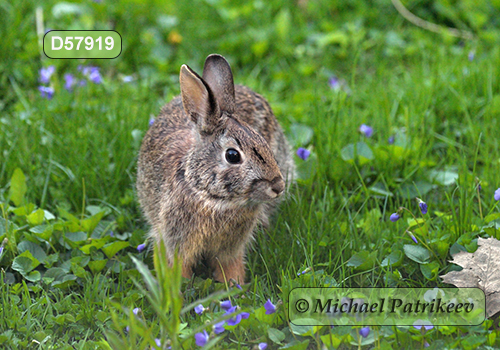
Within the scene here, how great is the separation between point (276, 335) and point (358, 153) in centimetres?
211

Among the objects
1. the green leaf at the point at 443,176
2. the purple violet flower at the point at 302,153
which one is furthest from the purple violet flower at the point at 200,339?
the green leaf at the point at 443,176

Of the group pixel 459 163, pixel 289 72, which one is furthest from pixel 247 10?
pixel 459 163

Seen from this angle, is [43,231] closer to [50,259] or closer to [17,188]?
[50,259]

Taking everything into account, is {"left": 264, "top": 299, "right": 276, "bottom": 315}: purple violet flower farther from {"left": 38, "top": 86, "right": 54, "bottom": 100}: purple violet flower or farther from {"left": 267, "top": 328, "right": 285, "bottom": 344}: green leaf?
{"left": 38, "top": 86, "right": 54, "bottom": 100}: purple violet flower

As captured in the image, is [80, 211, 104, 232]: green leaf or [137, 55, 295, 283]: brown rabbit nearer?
[137, 55, 295, 283]: brown rabbit

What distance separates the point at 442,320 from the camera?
3420mm

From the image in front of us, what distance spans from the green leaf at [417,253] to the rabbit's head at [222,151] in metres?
0.94

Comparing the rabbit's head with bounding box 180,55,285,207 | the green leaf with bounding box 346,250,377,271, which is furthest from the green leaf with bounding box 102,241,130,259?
the green leaf with bounding box 346,250,377,271

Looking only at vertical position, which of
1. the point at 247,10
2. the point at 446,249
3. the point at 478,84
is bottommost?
the point at 446,249

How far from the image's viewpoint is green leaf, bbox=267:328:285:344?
336 cm

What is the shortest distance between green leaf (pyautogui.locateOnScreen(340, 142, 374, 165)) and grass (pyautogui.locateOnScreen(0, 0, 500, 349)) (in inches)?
0.5

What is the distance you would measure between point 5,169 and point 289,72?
3305 mm

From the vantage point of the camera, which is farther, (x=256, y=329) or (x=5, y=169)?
(x=5, y=169)

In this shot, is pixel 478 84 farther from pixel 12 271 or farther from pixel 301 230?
pixel 12 271
